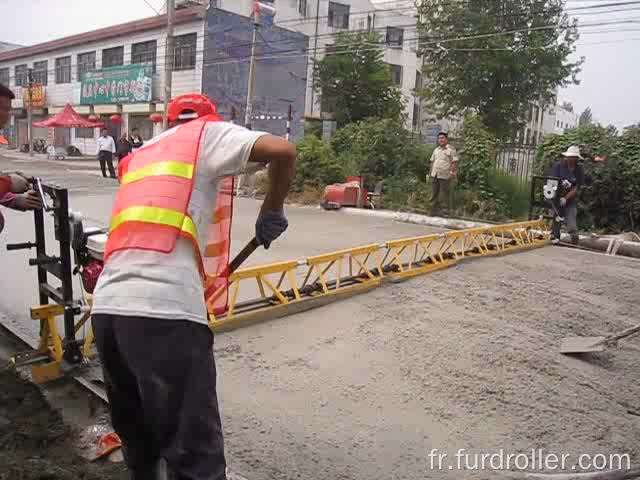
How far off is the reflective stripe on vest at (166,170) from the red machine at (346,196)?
10.5m

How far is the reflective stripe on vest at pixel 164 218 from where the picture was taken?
1759mm

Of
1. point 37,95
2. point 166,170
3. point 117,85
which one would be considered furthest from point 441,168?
point 37,95

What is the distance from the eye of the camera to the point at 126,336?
5.65 ft

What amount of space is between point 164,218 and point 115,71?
28.7 m

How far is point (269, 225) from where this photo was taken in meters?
2.19

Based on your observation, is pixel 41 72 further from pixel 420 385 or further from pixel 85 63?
pixel 420 385

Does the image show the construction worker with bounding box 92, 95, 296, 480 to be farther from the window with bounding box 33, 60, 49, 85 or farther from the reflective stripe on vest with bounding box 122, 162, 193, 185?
the window with bounding box 33, 60, 49, 85

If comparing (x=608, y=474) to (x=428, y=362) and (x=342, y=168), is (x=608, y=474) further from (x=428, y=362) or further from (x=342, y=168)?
(x=342, y=168)

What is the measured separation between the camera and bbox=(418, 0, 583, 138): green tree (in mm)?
21500

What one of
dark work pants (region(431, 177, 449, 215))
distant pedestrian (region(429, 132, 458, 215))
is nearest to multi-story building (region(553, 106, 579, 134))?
dark work pants (region(431, 177, 449, 215))

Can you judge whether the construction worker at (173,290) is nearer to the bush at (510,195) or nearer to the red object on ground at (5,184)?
the red object on ground at (5,184)

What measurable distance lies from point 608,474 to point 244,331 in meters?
2.66

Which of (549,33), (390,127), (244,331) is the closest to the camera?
(244,331)

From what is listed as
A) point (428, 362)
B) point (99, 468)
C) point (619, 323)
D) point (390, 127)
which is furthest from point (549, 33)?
point (99, 468)
